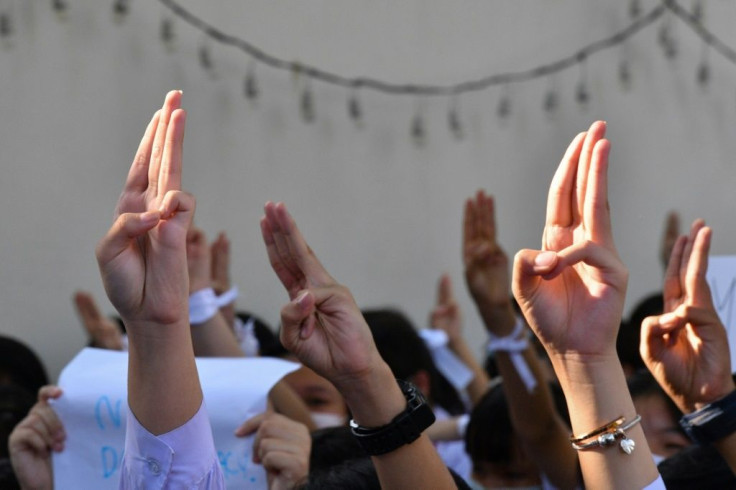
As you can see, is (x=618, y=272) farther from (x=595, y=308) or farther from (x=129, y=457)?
(x=129, y=457)

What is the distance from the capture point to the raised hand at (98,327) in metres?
2.30

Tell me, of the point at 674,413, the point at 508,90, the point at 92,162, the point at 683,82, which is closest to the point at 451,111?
the point at 508,90

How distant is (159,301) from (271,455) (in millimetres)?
411

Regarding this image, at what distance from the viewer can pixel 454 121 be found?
3.82 meters

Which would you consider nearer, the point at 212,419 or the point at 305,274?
the point at 305,274

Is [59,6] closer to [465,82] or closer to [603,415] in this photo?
[465,82]

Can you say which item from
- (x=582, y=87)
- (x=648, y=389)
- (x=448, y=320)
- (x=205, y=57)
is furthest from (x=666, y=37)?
(x=648, y=389)

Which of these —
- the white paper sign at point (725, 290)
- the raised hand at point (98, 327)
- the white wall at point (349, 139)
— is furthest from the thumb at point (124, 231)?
the white wall at point (349, 139)

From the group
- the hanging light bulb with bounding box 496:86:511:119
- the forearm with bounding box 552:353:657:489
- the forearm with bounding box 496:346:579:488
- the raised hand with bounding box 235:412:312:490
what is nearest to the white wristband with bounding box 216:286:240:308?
the forearm with bounding box 496:346:579:488

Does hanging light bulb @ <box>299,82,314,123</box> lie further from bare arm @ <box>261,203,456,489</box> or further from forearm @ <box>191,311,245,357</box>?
bare arm @ <box>261,203,456,489</box>

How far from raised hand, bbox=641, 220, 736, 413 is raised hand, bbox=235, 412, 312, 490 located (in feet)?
1.51

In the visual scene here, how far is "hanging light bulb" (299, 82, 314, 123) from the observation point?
3.54m

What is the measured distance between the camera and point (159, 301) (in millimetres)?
1027

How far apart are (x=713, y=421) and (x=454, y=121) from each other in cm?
262
